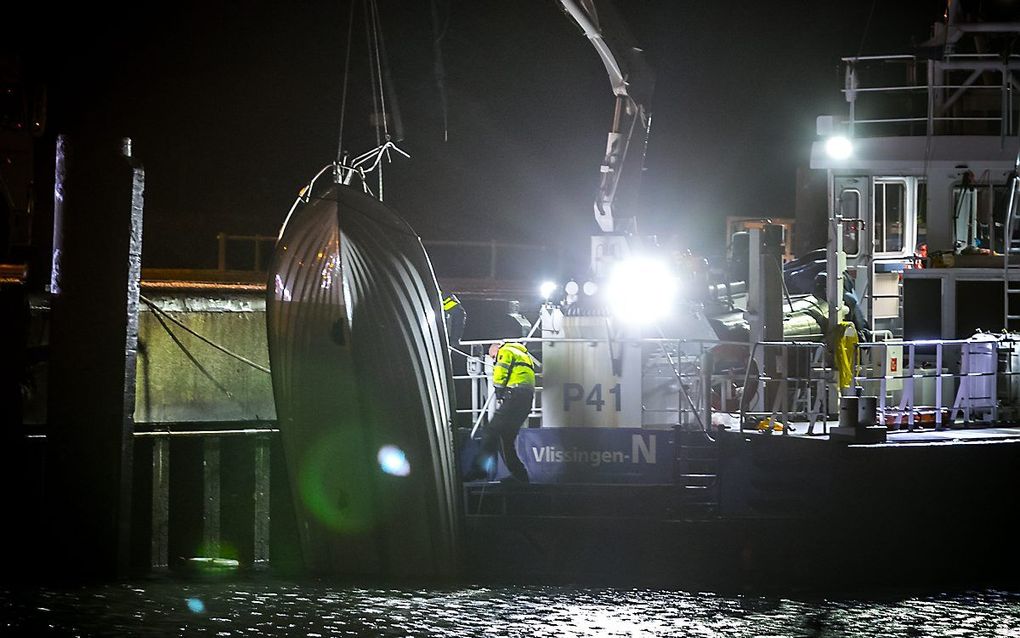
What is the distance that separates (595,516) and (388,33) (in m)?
15.5

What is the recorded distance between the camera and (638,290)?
1221cm

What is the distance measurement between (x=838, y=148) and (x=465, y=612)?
7516 millimetres

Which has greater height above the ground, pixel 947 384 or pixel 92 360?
pixel 92 360

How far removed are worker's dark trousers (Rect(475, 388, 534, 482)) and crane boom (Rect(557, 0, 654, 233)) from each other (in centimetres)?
324

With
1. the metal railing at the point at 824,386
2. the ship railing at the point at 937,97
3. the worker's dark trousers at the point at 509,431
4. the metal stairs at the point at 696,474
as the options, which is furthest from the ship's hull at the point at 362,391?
the ship railing at the point at 937,97

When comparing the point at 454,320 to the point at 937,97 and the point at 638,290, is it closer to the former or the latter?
the point at 638,290

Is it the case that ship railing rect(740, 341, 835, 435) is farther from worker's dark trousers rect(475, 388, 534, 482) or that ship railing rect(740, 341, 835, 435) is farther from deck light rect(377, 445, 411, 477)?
deck light rect(377, 445, 411, 477)

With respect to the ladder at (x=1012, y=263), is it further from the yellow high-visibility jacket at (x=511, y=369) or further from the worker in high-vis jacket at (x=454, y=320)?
the worker in high-vis jacket at (x=454, y=320)

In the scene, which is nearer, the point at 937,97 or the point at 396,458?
the point at 396,458

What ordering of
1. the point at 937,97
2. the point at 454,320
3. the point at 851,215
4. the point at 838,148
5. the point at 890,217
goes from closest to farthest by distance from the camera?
the point at 454,320, the point at 838,148, the point at 851,215, the point at 890,217, the point at 937,97

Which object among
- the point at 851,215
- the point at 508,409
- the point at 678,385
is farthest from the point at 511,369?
the point at 851,215

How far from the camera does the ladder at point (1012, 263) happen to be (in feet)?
43.0

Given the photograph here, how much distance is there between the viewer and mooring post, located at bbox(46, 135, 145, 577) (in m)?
9.39

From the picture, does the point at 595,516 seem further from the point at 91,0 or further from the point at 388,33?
the point at 388,33
